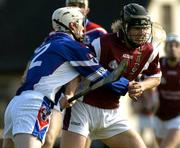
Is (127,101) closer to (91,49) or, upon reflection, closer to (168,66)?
(168,66)

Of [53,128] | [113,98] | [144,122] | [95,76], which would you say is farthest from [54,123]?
[144,122]

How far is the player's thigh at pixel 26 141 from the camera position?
26.8 feet

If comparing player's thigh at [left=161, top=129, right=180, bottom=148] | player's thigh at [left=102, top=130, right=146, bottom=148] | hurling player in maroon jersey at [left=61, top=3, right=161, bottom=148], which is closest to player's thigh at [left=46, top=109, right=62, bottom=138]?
hurling player in maroon jersey at [left=61, top=3, right=161, bottom=148]

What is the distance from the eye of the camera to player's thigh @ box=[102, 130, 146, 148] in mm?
9234

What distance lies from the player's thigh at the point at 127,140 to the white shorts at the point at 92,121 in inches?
1.6

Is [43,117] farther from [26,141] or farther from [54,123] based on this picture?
[54,123]

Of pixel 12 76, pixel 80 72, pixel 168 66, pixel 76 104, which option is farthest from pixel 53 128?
pixel 12 76

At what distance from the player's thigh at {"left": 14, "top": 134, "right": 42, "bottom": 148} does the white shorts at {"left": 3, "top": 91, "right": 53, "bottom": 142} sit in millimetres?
33

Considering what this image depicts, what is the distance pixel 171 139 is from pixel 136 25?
10.1ft

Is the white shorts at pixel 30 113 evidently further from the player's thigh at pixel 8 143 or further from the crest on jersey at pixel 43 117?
the player's thigh at pixel 8 143

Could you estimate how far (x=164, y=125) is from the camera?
1246 centimetres

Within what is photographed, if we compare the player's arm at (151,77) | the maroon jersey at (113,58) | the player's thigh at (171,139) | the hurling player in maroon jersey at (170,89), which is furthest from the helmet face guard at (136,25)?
the hurling player in maroon jersey at (170,89)

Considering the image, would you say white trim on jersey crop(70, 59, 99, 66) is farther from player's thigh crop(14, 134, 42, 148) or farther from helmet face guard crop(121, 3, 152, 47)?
player's thigh crop(14, 134, 42, 148)

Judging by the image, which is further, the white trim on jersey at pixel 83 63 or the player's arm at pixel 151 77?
the player's arm at pixel 151 77
